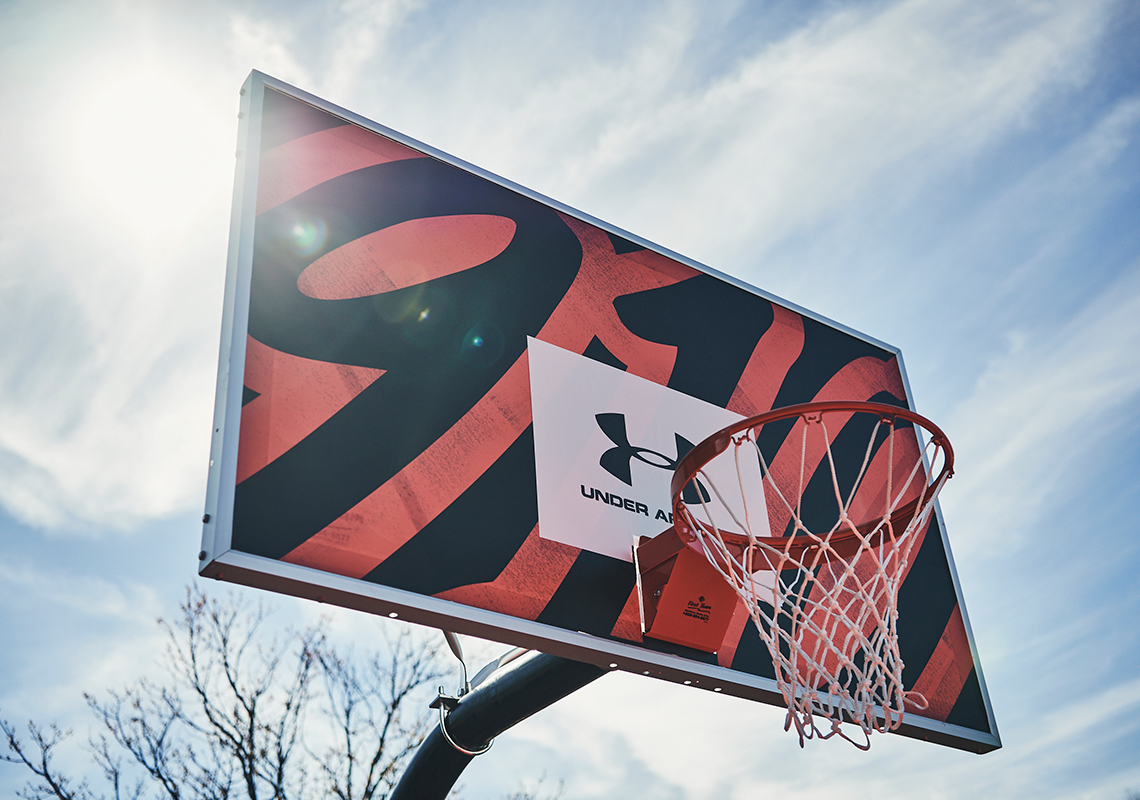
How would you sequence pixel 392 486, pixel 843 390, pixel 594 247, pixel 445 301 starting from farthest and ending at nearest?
pixel 843 390 → pixel 594 247 → pixel 445 301 → pixel 392 486

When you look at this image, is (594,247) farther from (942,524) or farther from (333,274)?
(942,524)

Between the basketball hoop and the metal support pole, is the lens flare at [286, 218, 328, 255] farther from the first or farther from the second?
the metal support pole

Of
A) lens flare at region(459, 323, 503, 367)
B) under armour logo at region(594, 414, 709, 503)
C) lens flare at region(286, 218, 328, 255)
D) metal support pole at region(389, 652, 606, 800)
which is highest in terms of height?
lens flare at region(286, 218, 328, 255)

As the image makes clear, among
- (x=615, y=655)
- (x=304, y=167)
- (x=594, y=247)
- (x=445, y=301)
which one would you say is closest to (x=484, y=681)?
(x=615, y=655)

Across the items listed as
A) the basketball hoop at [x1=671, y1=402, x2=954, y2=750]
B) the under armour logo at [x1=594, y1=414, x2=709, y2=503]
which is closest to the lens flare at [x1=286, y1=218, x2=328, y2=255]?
the under armour logo at [x1=594, y1=414, x2=709, y2=503]

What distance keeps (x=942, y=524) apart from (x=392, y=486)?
10.2 feet

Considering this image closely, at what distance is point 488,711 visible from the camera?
3850mm

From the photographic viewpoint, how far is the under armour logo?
10.7 ft

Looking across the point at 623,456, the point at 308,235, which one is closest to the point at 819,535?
the point at 623,456

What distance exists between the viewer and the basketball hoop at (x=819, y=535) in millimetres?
2818

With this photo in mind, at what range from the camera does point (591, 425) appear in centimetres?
331

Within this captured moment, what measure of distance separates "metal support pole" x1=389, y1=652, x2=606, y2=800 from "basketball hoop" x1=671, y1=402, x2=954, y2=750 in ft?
2.38

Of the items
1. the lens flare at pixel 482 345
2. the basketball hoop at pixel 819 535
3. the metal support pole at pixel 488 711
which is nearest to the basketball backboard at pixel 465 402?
the lens flare at pixel 482 345

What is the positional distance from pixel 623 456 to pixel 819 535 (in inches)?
33.5
